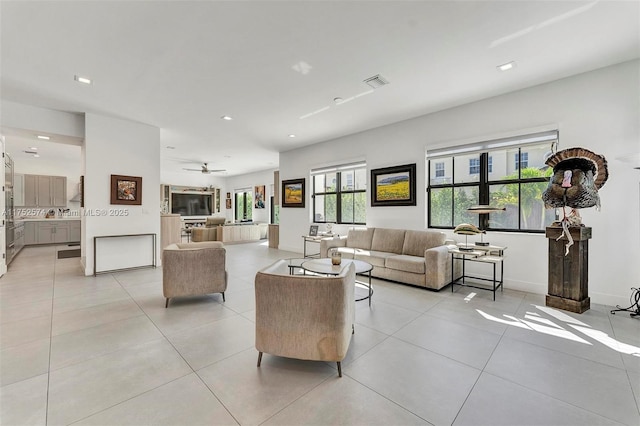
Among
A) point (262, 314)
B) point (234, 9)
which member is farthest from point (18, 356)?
point (234, 9)

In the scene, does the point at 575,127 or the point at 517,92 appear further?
the point at 517,92

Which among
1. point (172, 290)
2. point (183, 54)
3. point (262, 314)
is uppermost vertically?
point (183, 54)

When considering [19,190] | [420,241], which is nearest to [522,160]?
[420,241]

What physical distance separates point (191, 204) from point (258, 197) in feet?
12.0

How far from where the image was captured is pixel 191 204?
1288cm

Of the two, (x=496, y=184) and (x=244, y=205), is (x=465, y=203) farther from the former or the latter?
(x=244, y=205)

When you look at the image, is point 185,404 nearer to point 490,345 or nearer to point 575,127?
point 490,345

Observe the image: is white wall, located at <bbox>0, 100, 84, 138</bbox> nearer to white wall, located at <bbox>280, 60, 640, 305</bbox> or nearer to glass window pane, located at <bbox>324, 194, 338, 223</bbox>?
glass window pane, located at <bbox>324, 194, 338, 223</bbox>

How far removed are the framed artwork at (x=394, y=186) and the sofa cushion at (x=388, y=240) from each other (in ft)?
1.99

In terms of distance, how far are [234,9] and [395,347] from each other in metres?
3.36

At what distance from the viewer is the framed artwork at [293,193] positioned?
752 centimetres

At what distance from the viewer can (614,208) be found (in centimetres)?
336

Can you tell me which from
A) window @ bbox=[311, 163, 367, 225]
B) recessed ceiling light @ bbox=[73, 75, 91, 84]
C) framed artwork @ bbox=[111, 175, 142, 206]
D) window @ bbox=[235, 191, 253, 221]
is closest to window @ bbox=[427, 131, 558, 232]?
window @ bbox=[311, 163, 367, 225]

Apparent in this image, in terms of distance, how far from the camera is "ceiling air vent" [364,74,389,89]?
3.53 m
